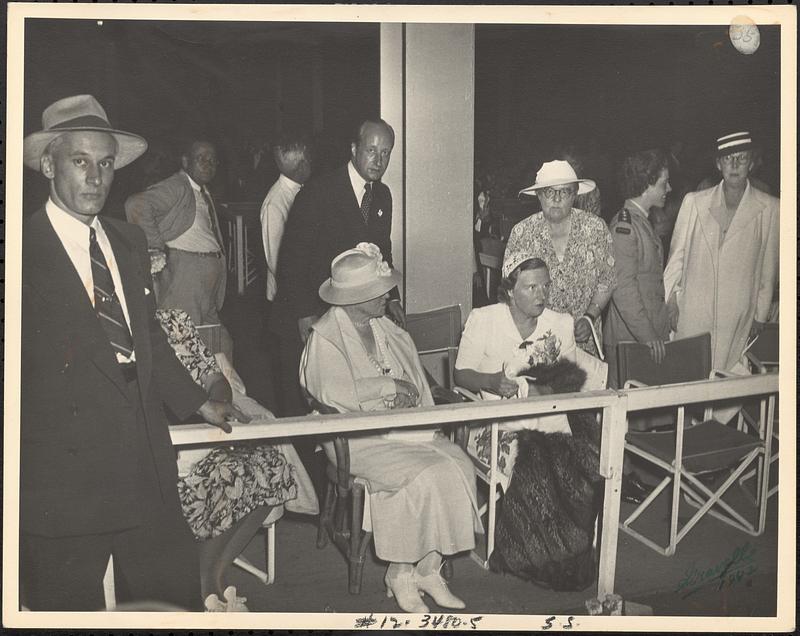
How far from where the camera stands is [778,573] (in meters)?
4.90

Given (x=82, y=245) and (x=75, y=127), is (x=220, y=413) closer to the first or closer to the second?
(x=82, y=245)

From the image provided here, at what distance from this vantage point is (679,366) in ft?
16.3

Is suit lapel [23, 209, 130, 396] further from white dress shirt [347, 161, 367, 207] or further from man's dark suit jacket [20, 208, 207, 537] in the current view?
white dress shirt [347, 161, 367, 207]

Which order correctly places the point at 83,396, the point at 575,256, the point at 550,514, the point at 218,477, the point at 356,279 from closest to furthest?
the point at 218,477, the point at 83,396, the point at 356,279, the point at 550,514, the point at 575,256

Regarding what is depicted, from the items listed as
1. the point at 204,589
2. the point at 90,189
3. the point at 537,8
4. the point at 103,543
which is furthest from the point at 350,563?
the point at 537,8

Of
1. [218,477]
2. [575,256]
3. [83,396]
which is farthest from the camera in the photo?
[575,256]

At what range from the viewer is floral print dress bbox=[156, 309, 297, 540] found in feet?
14.6

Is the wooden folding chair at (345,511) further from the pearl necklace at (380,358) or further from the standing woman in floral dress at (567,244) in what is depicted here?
the standing woman in floral dress at (567,244)

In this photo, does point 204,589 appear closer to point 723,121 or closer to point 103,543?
point 103,543

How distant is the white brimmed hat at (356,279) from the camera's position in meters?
4.68

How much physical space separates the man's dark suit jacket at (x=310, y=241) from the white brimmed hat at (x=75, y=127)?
74 centimetres

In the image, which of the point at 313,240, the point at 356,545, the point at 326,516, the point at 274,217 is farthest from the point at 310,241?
the point at 356,545
